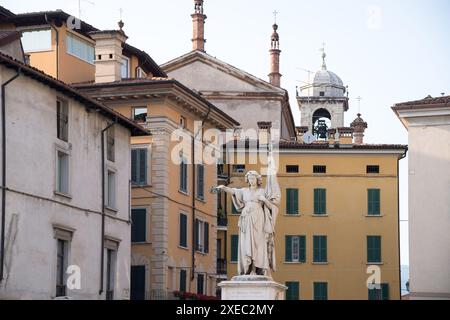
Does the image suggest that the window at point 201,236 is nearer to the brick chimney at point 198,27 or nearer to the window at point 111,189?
the window at point 111,189

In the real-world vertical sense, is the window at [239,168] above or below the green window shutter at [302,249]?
above

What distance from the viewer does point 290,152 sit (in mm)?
73875

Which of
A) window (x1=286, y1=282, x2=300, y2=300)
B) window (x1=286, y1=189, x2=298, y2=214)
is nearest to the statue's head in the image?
window (x1=286, y1=282, x2=300, y2=300)

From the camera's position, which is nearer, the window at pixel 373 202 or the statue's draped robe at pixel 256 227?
the statue's draped robe at pixel 256 227

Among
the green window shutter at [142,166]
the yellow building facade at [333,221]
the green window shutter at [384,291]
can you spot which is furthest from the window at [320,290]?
the green window shutter at [142,166]

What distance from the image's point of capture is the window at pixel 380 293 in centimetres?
7163

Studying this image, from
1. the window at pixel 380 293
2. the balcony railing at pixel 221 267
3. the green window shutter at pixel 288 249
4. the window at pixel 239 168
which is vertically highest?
the window at pixel 239 168

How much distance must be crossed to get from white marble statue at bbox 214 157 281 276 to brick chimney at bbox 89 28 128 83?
27802 millimetres

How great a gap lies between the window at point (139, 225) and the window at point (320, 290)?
57.5 ft

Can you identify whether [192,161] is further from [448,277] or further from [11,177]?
[11,177]

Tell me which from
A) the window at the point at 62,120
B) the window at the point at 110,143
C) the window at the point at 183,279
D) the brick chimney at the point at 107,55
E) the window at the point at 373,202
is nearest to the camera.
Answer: the window at the point at 62,120

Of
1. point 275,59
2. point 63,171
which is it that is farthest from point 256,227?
point 275,59

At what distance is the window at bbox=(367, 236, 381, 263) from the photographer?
72500 mm

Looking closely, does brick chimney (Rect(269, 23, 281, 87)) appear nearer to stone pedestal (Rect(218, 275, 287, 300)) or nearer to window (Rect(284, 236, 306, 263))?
window (Rect(284, 236, 306, 263))
